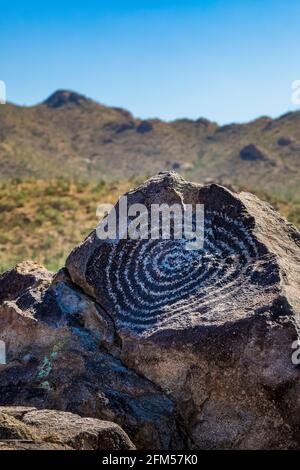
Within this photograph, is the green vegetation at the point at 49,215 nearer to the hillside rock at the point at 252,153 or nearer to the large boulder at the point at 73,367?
the large boulder at the point at 73,367

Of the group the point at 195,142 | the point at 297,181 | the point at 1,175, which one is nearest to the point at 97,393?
the point at 1,175

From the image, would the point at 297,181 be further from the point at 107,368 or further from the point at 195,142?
the point at 107,368

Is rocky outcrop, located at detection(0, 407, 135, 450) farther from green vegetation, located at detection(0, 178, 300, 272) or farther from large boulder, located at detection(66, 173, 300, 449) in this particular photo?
green vegetation, located at detection(0, 178, 300, 272)

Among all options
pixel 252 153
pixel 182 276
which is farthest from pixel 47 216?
pixel 252 153

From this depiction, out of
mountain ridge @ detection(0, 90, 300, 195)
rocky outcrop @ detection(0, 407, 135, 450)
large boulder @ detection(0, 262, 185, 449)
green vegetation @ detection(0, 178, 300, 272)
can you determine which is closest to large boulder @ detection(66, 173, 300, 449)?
large boulder @ detection(0, 262, 185, 449)

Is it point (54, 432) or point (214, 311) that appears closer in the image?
point (54, 432)

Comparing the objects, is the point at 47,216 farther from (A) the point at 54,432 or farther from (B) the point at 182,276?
(A) the point at 54,432
